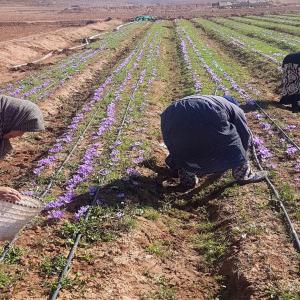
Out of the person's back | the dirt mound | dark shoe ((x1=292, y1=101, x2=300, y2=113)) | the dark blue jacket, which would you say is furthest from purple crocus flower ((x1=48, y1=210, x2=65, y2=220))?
the dirt mound

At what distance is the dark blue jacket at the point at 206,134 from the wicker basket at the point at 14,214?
295 cm

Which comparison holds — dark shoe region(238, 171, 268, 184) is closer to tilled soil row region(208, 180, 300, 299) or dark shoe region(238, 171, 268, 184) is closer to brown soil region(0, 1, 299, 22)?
tilled soil row region(208, 180, 300, 299)

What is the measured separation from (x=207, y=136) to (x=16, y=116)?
3475 mm

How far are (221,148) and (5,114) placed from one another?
3795mm

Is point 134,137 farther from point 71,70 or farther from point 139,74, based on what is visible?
point 71,70

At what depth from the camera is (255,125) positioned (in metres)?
11.3

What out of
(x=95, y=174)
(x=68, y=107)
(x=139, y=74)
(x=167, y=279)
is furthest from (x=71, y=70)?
(x=167, y=279)

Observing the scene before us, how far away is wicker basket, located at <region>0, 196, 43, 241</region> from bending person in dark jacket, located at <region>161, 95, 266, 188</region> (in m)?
2.96

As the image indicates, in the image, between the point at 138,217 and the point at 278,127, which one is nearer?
the point at 138,217

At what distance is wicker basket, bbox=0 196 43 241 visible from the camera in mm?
4699

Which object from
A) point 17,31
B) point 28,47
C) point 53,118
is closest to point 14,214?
point 53,118

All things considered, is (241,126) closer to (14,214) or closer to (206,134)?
(206,134)

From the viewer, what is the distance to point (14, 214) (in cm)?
486

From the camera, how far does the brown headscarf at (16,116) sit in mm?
4707
